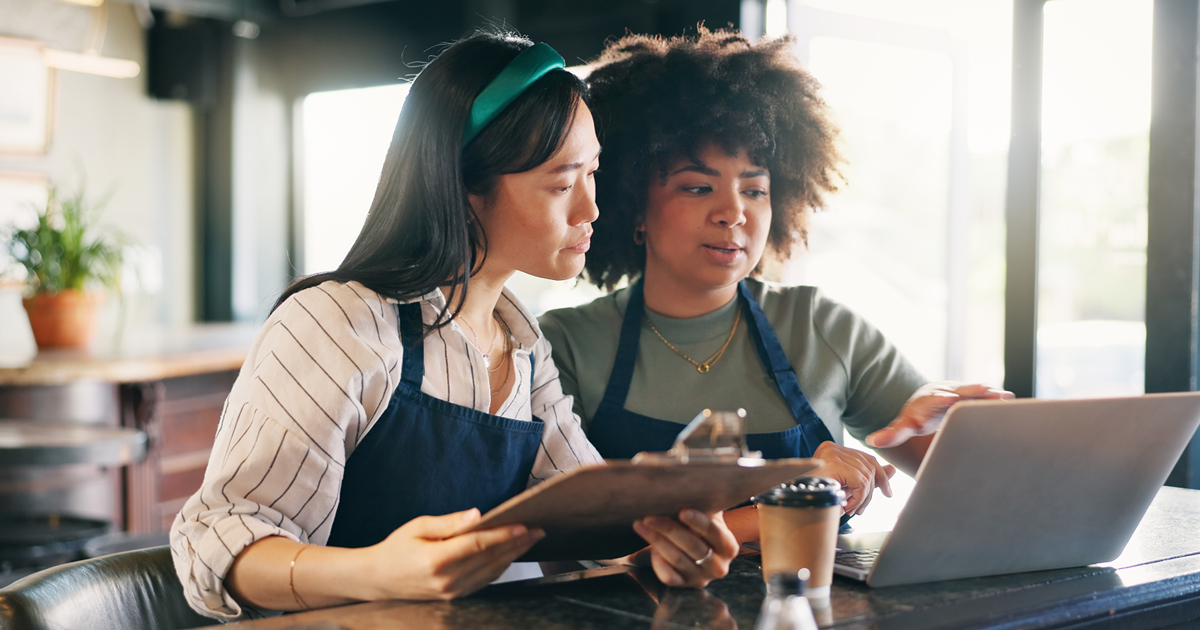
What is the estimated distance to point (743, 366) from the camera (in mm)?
1839

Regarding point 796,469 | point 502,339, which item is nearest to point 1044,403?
point 796,469

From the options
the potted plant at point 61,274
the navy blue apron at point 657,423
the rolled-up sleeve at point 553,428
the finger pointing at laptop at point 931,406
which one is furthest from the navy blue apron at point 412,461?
the potted plant at point 61,274

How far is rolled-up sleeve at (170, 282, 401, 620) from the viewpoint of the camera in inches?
45.6

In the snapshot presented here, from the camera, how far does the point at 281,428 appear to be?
1193mm

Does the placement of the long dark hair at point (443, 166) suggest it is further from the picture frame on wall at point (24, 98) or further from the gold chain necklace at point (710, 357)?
the picture frame on wall at point (24, 98)

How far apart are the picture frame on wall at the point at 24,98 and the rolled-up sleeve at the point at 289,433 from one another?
4.96 meters

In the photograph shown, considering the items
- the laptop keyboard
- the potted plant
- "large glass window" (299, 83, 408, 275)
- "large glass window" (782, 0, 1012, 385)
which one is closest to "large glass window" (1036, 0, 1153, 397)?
"large glass window" (782, 0, 1012, 385)

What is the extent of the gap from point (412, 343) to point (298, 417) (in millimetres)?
201

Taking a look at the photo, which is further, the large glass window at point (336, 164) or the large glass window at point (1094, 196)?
the large glass window at point (336, 164)

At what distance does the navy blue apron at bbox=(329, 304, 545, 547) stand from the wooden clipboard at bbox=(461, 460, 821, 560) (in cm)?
26

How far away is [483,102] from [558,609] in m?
0.70

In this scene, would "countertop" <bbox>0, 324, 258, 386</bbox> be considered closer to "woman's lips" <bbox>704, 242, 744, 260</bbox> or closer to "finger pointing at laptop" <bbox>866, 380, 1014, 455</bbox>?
"woman's lips" <bbox>704, 242, 744, 260</bbox>

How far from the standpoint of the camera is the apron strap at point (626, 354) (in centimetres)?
178

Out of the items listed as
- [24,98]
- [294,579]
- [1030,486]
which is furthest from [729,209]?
[24,98]
